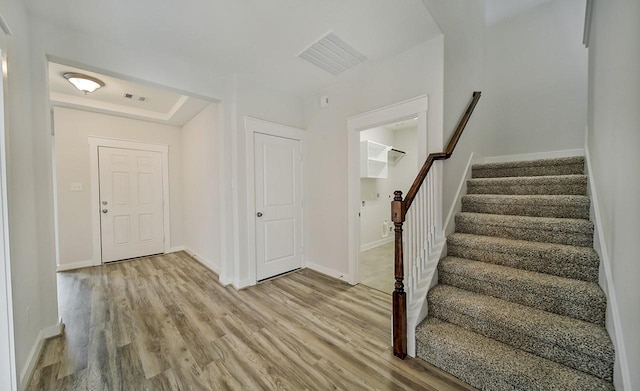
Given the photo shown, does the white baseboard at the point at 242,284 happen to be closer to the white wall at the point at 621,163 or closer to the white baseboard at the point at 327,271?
the white baseboard at the point at 327,271

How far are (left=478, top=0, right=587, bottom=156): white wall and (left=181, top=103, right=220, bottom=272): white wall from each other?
3865mm

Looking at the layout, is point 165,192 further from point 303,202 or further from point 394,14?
point 394,14

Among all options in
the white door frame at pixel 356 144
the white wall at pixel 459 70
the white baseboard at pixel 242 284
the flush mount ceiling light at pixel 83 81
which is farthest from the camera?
the white baseboard at pixel 242 284

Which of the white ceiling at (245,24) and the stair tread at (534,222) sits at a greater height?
the white ceiling at (245,24)

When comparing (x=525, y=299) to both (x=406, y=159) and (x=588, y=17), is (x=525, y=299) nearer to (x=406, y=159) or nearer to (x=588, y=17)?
(x=588, y=17)

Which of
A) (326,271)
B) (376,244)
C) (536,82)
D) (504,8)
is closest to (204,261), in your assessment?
(326,271)

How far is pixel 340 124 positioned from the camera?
3125mm

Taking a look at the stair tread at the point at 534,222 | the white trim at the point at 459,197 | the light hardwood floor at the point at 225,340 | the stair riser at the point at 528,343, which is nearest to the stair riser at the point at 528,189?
the white trim at the point at 459,197

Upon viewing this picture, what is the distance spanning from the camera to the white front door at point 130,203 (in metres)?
3.98

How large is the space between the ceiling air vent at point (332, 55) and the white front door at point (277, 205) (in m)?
1.14

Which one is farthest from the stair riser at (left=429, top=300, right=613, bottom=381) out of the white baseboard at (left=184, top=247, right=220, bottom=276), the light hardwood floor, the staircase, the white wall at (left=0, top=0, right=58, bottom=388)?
the white baseboard at (left=184, top=247, right=220, bottom=276)

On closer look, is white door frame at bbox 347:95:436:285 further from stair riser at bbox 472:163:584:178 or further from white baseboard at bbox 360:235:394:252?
white baseboard at bbox 360:235:394:252

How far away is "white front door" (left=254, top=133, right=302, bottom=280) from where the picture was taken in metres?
3.13

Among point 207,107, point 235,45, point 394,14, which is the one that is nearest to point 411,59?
point 394,14
